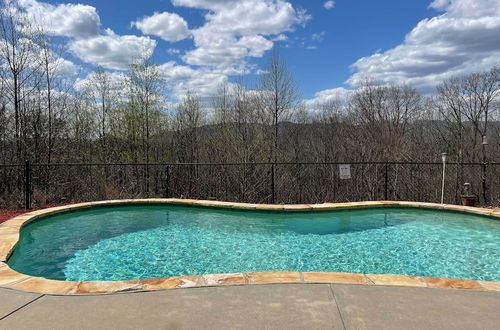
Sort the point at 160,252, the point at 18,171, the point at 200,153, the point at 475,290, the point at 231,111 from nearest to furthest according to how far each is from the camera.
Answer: the point at 475,290 → the point at 160,252 → the point at 18,171 → the point at 200,153 → the point at 231,111

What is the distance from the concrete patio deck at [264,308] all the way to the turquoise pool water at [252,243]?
134 centimetres

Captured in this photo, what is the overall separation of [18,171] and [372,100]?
13.3 m

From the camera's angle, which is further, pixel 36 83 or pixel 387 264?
A: pixel 36 83

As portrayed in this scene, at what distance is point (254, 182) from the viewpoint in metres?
9.80

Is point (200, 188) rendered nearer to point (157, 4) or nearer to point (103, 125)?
point (103, 125)

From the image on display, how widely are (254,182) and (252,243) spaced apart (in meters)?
4.90

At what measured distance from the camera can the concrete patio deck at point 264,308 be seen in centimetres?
200

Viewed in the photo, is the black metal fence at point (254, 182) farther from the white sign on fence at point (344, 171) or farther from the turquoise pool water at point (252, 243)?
the turquoise pool water at point (252, 243)

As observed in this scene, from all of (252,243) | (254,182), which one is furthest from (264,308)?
(254,182)

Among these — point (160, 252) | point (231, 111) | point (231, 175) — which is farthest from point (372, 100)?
point (160, 252)

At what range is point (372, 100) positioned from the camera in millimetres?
14039

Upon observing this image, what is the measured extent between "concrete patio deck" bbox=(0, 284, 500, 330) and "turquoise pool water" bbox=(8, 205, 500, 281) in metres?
1.34

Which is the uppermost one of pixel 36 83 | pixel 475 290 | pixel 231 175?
pixel 36 83

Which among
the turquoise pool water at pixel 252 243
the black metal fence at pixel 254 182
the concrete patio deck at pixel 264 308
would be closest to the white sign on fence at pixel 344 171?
the turquoise pool water at pixel 252 243
